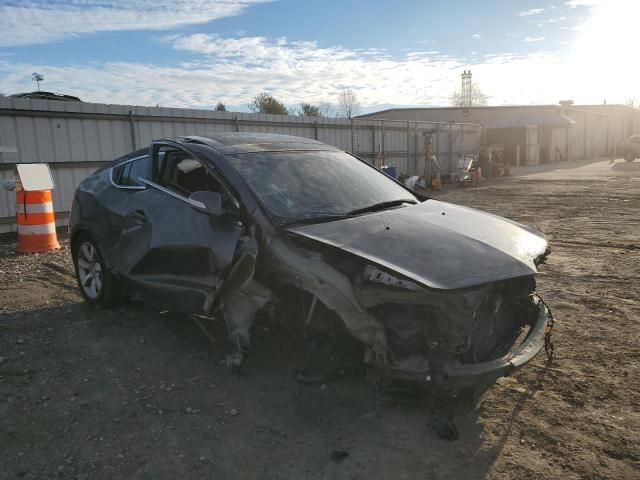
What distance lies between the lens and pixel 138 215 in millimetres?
4273

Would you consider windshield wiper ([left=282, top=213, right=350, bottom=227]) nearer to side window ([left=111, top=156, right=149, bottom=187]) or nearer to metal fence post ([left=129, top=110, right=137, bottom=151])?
side window ([left=111, top=156, right=149, bottom=187])

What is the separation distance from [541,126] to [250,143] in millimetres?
44312

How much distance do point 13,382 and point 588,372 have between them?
4.09 metres

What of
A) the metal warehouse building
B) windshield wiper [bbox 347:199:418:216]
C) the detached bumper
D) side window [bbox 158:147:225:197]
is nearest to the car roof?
side window [bbox 158:147:225:197]

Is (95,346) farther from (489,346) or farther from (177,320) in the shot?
(489,346)

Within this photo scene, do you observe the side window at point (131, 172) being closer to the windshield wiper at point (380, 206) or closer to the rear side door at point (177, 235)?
the rear side door at point (177, 235)

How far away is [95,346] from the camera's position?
417 cm

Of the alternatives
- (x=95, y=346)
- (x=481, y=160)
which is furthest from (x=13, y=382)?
(x=481, y=160)

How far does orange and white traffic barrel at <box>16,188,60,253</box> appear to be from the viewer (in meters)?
7.63

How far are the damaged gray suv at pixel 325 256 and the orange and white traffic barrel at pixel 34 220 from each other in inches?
144

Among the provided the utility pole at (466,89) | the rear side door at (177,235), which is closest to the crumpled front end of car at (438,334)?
the rear side door at (177,235)

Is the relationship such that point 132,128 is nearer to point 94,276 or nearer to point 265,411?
point 94,276

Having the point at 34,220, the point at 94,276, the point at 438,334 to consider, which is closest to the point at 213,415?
the point at 438,334

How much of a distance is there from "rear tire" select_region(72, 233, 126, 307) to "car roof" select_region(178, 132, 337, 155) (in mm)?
1469
